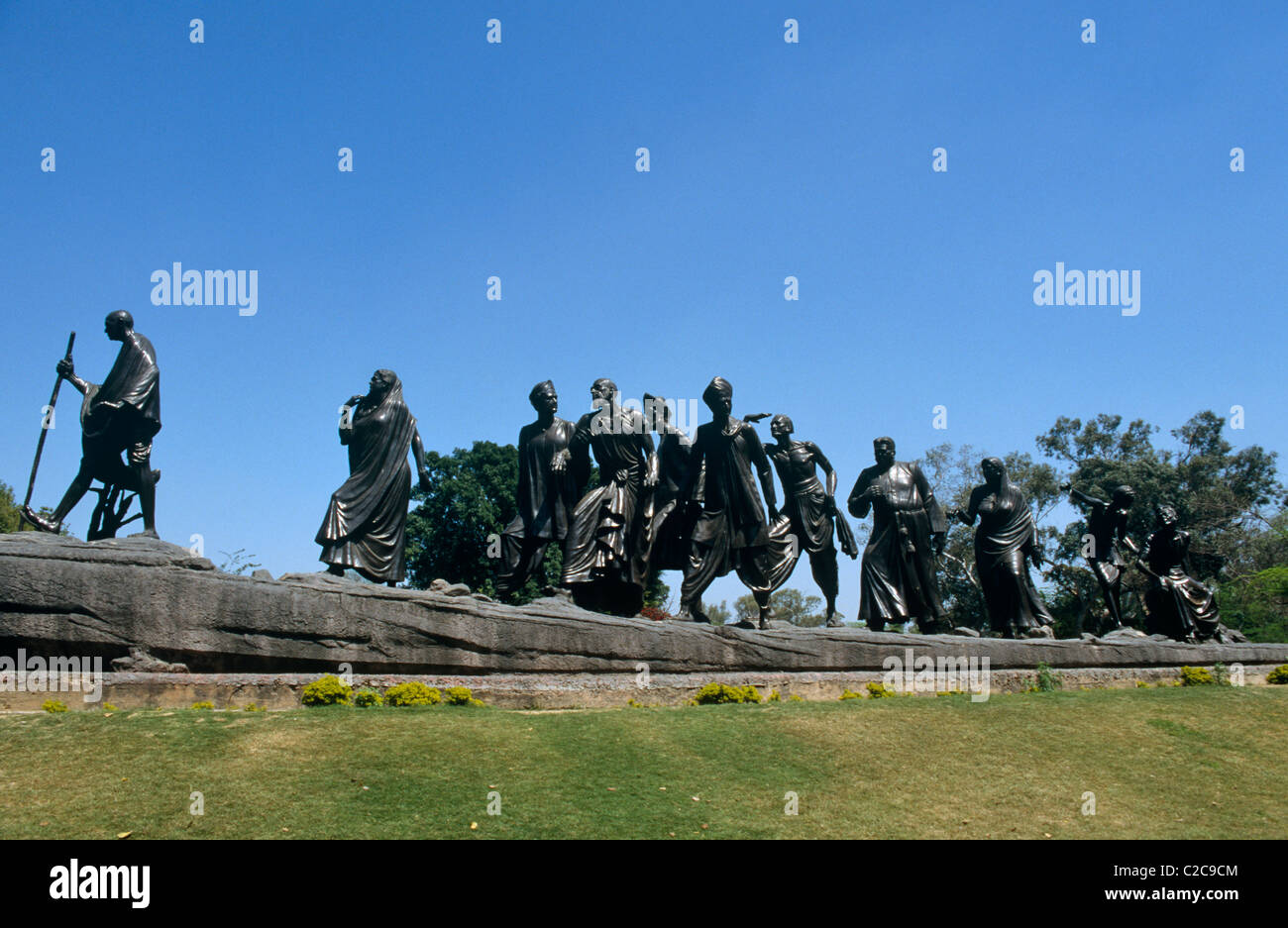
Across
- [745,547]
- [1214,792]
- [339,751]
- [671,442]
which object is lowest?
[1214,792]

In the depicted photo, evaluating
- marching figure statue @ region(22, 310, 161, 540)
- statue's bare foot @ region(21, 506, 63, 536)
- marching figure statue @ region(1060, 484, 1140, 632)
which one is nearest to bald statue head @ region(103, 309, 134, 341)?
marching figure statue @ region(22, 310, 161, 540)

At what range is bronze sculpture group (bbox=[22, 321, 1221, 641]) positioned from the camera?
11.6 meters

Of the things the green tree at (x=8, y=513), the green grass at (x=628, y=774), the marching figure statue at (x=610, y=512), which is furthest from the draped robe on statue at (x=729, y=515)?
the green tree at (x=8, y=513)

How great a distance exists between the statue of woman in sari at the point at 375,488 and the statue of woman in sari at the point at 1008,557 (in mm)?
8872

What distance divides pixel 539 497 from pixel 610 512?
110 cm

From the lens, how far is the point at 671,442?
45.5ft

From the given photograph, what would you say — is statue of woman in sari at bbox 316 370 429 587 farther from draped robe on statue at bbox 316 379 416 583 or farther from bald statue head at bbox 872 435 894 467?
bald statue head at bbox 872 435 894 467

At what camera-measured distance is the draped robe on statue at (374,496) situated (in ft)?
38.4

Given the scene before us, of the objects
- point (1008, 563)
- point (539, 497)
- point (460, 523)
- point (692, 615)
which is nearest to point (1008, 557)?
point (1008, 563)

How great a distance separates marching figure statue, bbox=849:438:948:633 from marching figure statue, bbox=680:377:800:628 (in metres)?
2.05
